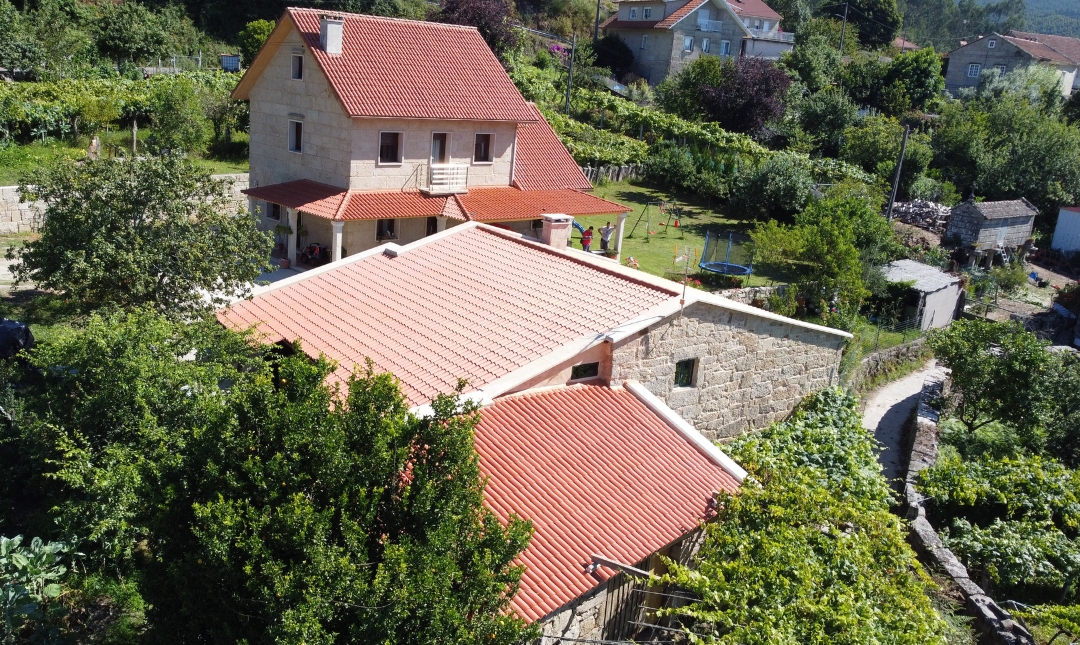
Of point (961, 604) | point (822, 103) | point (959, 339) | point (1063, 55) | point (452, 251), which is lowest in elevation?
point (961, 604)

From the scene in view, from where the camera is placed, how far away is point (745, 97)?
56625mm

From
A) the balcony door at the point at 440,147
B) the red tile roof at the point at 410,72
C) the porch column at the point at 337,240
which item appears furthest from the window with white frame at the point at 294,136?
the balcony door at the point at 440,147

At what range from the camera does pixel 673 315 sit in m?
15.6

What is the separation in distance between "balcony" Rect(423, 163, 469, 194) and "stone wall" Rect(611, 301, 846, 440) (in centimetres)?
1486

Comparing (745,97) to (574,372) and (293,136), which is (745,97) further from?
(574,372)

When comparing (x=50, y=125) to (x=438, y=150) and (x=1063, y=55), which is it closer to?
(x=438, y=150)

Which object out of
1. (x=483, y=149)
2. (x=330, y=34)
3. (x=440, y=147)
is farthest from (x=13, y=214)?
(x=483, y=149)

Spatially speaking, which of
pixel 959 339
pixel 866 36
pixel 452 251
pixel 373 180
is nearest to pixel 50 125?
pixel 373 180

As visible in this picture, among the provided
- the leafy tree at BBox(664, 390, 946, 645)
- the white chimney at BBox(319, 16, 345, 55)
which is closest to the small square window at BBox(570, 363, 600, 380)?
the leafy tree at BBox(664, 390, 946, 645)

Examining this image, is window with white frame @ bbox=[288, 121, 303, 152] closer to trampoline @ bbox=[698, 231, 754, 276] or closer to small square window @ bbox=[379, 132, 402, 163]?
small square window @ bbox=[379, 132, 402, 163]

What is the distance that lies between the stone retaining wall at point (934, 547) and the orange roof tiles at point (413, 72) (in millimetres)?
16967

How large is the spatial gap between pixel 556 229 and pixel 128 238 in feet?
32.2

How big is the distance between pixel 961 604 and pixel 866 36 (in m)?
102

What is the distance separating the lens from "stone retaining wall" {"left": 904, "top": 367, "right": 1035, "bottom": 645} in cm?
1271
